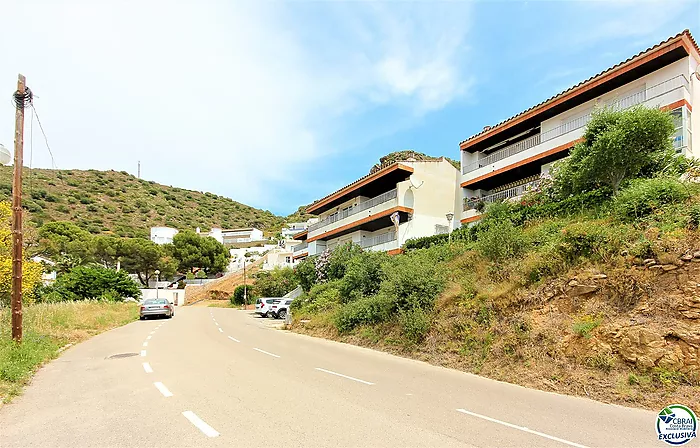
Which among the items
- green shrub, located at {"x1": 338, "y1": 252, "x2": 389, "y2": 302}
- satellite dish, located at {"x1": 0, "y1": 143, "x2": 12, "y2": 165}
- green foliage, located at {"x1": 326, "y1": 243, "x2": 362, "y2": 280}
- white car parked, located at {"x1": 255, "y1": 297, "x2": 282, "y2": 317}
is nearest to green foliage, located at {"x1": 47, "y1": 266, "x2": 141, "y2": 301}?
white car parked, located at {"x1": 255, "y1": 297, "x2": 282, "y2": 317}

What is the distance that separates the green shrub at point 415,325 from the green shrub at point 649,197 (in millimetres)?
6325

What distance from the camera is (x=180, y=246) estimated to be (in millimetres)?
67625

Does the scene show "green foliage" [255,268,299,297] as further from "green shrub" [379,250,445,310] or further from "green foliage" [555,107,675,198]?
"green foliage" [555,107,675,198]

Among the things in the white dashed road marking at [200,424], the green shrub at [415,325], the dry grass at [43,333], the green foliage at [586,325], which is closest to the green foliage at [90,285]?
the dry grass at [43,333]

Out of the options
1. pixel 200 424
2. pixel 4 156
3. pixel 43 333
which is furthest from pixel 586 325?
pixel 43 333

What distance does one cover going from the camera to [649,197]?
37.6 feet

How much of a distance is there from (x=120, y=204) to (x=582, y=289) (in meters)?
105

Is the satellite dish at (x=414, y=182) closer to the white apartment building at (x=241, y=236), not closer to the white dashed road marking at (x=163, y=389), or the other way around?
the white dashed road marking at (x=163, y=389)

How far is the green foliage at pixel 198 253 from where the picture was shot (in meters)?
67.3

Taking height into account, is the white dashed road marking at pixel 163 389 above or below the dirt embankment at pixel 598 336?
below

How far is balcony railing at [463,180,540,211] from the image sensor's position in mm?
21258

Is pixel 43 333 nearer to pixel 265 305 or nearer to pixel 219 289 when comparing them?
pixel 265 305

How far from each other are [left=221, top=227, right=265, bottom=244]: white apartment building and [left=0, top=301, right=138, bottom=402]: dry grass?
73957 mm

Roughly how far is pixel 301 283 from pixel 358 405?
25.9m
